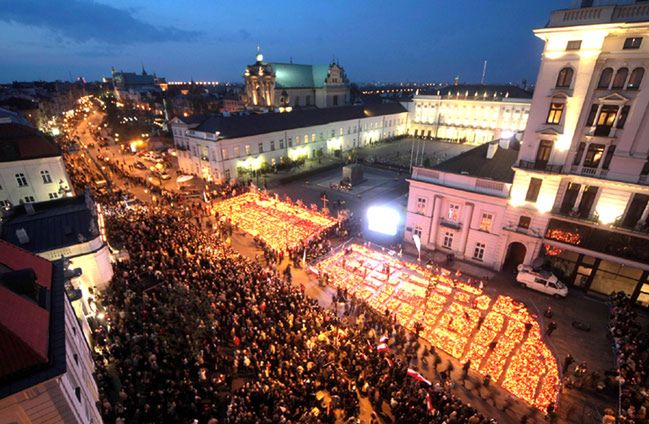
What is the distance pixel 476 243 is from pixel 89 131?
110197 mm

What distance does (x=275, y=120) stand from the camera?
5856cm

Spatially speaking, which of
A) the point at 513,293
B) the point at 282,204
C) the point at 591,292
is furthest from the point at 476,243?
the point at 282,204

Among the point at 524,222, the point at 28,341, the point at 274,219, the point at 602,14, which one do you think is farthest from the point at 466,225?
the point at 28,341

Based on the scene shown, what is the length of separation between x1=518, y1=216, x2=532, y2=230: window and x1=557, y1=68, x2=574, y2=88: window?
10191 millimetres

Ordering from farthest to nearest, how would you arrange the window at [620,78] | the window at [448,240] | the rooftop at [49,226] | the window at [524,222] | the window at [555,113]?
the window at [448,240]
the window at [524,222]
the window at [555,113]
the window at [620,78]
the rooftop at [49,226]

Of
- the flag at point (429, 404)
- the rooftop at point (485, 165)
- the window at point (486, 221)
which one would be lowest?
the flag at point (429, 404)

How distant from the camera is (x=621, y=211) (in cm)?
2252

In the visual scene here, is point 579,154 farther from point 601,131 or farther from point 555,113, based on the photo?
point 555,113

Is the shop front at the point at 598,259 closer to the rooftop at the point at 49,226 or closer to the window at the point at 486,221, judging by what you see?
the window at the point at 486,221

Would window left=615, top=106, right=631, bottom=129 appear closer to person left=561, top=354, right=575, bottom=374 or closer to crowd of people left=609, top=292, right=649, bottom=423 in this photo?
crowd of people left=609, top=292, right=649, bottom=423

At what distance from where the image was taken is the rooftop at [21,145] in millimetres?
32562

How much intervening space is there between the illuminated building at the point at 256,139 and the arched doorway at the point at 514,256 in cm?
3938

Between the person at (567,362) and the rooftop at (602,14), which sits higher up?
the rooftop at (602,14)

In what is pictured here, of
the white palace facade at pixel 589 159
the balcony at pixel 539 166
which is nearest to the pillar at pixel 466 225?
the white palace facade at pixel 589 159
